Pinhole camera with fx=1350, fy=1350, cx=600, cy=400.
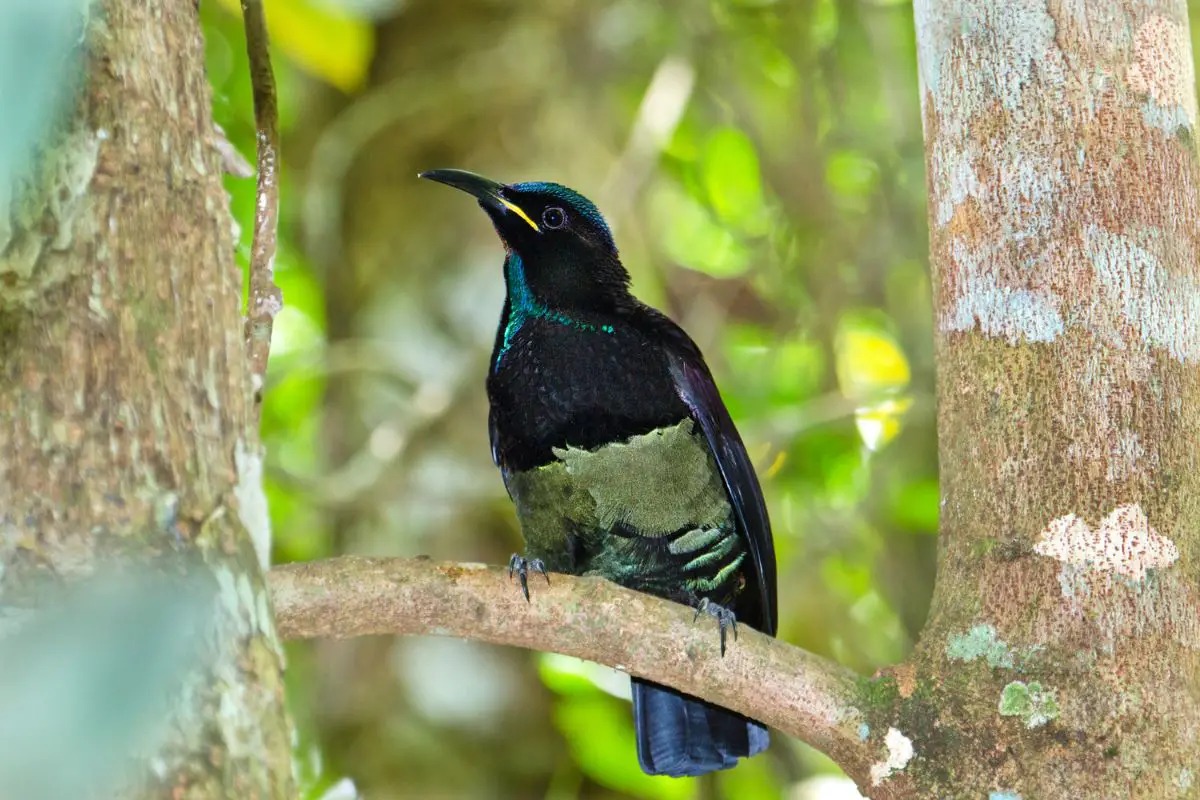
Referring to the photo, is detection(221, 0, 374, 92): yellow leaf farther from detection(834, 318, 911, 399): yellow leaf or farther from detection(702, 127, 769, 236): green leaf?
detection(834, 318, 911, 399): yellow leaf

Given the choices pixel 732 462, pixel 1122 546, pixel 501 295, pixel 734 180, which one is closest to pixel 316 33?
pixel 501 295

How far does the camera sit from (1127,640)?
2320 millimetres

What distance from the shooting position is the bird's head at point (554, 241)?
3.76 meters

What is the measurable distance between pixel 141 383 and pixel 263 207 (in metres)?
1.16

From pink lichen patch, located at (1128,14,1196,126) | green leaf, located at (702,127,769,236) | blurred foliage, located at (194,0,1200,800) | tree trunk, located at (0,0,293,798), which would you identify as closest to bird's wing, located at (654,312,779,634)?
blurred foliage, located at (194,0,1200,800)

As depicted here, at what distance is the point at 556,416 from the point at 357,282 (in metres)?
1.32

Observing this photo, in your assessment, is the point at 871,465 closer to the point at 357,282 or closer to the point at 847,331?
the point at 847,331

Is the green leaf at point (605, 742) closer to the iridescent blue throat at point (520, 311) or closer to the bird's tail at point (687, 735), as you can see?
the bird's tail at point (687, 735)

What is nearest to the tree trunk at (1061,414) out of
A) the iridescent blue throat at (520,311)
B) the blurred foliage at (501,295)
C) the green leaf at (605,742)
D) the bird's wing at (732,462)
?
the bird's wing at (732,462)

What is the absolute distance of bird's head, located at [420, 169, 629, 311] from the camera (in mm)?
3762

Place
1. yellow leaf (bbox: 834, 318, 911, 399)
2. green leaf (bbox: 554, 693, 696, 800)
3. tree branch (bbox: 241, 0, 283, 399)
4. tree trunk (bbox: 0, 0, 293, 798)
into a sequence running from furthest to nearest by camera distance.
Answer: yellow leaf (bbox: 834, 318, 911, 399) < green leaf (bbox: 554, 693, 696, 800) < tree branch (bbox: 241, 0, 283, 399) < tree trunk (bbox: 0, 0, 293, 798)

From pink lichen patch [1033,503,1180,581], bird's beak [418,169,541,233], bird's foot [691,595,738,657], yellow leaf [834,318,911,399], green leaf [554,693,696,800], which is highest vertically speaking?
bird's beak [418,169,541,233]

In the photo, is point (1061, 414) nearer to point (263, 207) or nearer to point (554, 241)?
point (263, 207)

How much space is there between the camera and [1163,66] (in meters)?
2.55
